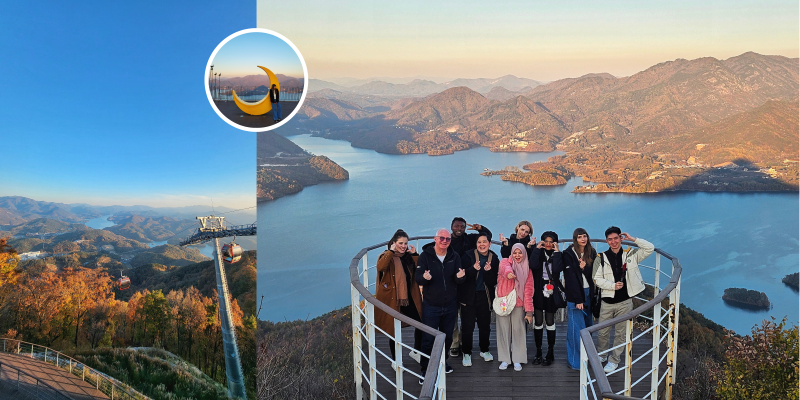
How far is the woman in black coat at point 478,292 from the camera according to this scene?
13.3 ft

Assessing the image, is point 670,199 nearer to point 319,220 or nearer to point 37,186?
point 319,220

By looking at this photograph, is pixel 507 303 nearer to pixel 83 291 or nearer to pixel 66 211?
pixel 83 291

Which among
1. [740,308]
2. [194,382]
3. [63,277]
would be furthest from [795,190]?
[63,277]

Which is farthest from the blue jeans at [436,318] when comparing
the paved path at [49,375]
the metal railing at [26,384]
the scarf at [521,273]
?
the paved path at [49,375]

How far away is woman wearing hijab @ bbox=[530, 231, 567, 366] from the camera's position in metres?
4.06

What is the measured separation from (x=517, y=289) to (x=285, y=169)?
52.4 m

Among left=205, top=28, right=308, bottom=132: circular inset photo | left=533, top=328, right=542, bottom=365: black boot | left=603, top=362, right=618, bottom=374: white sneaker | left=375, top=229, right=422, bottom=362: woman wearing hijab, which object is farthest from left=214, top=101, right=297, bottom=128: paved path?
left=603, top=362, right=618, bottom=374: white sneaker

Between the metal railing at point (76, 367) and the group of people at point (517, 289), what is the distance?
538 inches

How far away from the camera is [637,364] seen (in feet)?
14.5

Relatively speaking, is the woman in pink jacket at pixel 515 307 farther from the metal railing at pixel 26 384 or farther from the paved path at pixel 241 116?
the paved path at pixel 241 116

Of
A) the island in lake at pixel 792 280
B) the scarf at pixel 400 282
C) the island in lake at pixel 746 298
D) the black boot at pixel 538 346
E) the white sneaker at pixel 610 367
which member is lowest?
the island in lake at pixel 746 298

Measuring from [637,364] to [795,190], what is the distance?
48364 millimetres

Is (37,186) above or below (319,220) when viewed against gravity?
above

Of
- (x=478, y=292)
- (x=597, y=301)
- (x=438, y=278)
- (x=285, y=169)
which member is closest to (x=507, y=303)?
(x=478, y=292)
